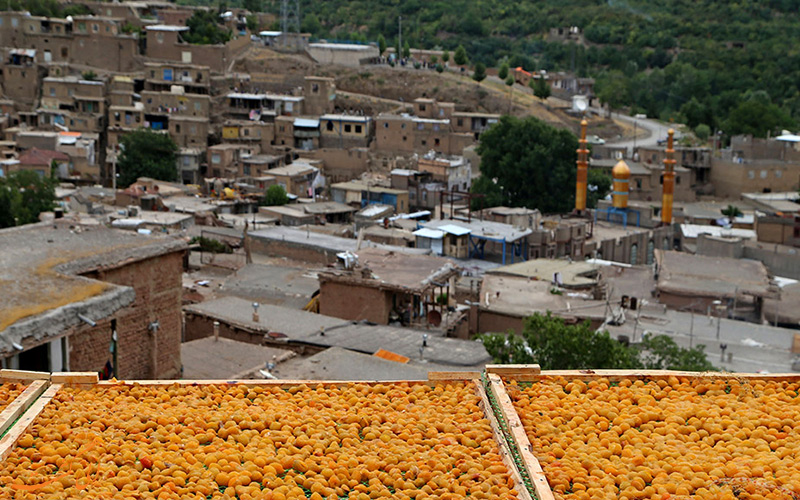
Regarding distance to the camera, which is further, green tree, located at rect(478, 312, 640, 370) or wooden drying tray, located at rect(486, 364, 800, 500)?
green tree, located at rect(478, 312, 640, 370)

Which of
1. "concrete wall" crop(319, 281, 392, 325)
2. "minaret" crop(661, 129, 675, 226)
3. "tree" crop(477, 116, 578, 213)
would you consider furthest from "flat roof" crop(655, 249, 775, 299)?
"tree" crop(477, 116, 578, 213)

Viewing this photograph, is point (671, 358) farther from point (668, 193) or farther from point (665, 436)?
point (668, 193)

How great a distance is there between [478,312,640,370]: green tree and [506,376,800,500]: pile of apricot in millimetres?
7960

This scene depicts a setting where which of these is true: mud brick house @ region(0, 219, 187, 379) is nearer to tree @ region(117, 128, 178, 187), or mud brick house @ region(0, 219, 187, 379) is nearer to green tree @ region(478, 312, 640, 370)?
green tree @ region(478, 312, 640, 370)

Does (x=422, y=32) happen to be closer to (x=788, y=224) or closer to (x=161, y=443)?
(x=788, y=224)

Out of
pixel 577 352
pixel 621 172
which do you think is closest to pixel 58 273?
pixel 577 352

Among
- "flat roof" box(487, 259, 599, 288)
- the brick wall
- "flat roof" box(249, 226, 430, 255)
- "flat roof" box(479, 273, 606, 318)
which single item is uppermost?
the brick wall

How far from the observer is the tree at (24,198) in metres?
27.8

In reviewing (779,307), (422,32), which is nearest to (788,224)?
(779,307)

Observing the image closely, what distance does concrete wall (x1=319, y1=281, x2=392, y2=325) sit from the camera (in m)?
18.1

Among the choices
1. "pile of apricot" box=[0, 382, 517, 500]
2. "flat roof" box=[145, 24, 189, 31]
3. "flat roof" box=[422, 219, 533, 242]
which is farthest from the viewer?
"flat roof" box=[145, 24, 189, 31]

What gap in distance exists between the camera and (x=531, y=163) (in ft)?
127

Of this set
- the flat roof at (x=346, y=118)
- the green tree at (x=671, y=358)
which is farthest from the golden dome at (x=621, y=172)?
the green tree at (x=671, y=358)

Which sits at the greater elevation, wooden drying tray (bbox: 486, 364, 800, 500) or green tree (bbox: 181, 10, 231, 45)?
green tree (bbox: 181, 10, 231, 45)
